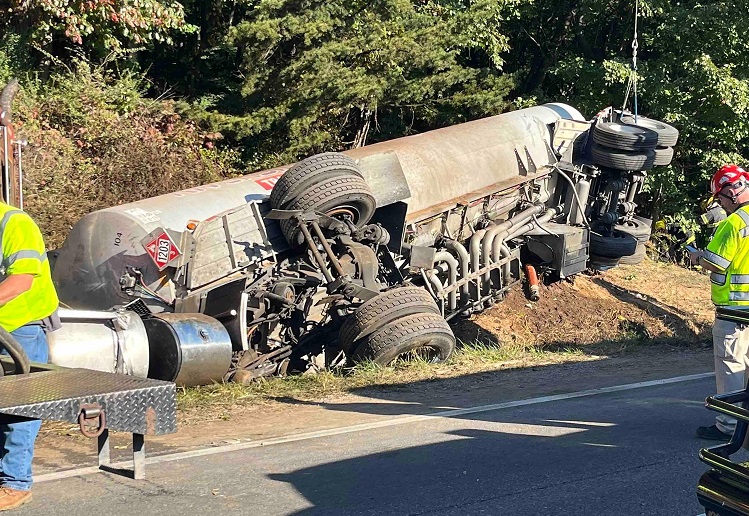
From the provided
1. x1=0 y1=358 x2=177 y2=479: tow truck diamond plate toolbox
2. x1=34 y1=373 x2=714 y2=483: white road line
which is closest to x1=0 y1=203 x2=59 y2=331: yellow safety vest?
x1=0 y1=358 x2=177 y2=479: tow truck diamond plate toolbox

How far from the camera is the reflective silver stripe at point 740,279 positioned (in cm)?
589

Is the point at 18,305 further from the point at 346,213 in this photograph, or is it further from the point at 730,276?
the point at 346,213

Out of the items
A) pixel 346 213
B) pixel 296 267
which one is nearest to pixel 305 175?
pixel 346 213

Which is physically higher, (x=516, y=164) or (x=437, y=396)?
(x=516, y=164)

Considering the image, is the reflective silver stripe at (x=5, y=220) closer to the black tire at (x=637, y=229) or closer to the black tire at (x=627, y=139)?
the black tire at (x=627, y=139)

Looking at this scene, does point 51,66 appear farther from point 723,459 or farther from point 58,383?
point 723,459

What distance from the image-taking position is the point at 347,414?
23.3ft

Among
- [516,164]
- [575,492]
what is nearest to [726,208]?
[575,492]

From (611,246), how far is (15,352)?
9.77 metres

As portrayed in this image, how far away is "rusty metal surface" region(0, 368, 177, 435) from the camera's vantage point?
386 centimetres

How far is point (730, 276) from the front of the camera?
19.5ft

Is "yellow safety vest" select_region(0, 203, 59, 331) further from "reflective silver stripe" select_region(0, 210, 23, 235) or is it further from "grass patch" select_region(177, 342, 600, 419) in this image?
"grass patch" select_region(177, 342, 600, 419)

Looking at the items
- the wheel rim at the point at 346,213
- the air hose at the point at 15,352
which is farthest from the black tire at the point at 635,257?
the air hose at the point at 15,352

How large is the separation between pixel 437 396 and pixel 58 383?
4.15 m
